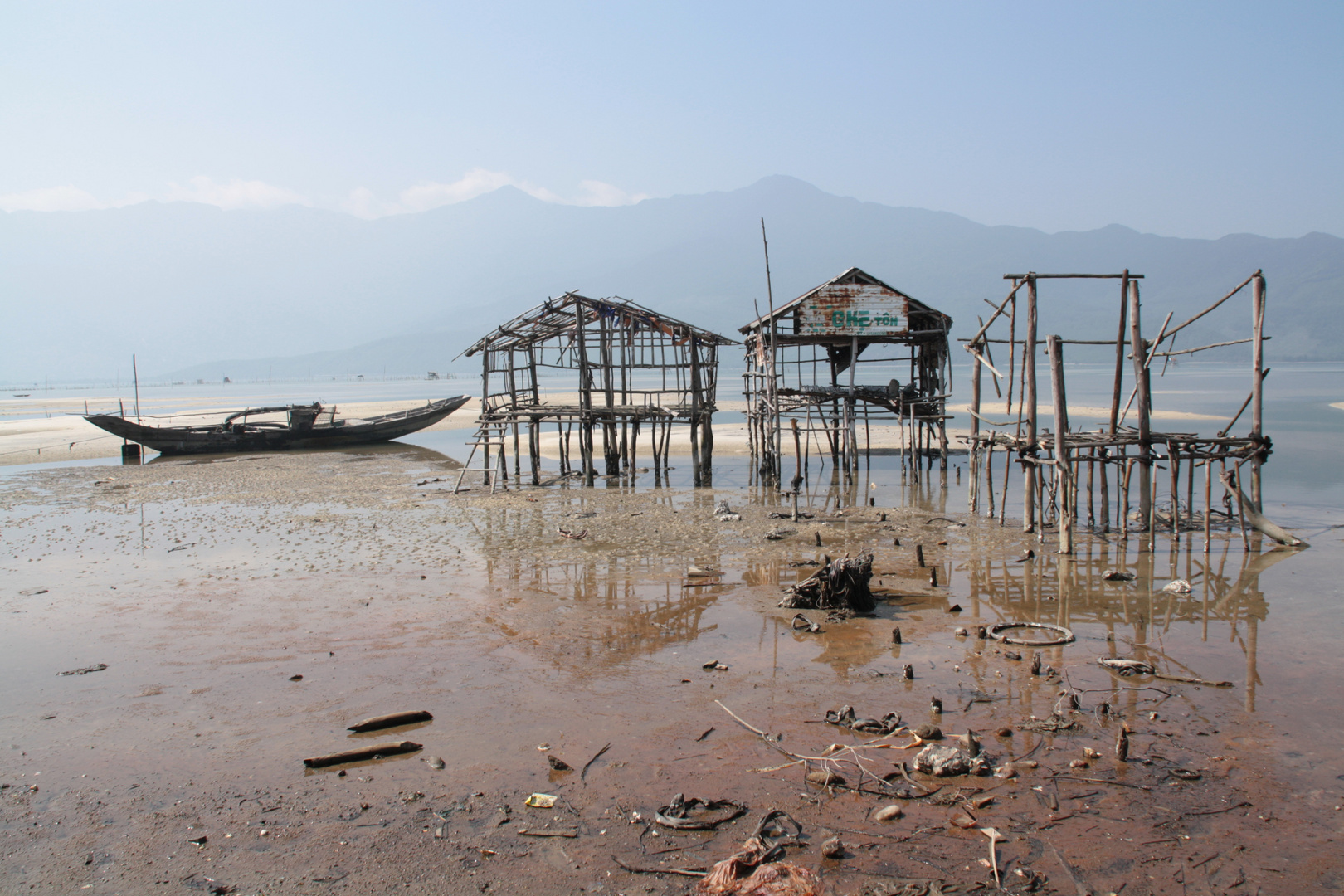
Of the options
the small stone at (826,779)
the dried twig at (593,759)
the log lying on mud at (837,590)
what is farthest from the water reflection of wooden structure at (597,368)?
the small stone at (826,779)

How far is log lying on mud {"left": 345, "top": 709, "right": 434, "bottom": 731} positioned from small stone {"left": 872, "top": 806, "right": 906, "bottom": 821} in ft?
13.3

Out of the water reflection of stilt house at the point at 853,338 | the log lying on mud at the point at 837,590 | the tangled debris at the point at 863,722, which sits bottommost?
the tangled debris at the point at 863,722

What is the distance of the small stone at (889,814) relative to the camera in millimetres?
5375

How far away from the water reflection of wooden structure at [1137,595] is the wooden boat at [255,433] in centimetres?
Result: 2956

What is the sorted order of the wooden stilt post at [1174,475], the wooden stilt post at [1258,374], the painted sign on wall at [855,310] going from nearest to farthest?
the wooden stilt post at [1258,374], the wooden stilt post at [1174,475], the painted sign on wall at [855,310]

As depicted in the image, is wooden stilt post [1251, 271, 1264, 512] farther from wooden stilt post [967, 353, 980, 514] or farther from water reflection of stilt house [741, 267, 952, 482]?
water reflection of stilt house [741, 267, 952, 482]

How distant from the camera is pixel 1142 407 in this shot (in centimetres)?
1372

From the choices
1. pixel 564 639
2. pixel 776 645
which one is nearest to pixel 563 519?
pixel 564 639

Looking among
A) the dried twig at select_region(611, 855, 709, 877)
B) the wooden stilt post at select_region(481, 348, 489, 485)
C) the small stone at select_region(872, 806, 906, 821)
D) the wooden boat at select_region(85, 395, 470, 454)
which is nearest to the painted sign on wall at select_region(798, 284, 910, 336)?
the wooden stilt post at select_region(481, 348, 489, 485)

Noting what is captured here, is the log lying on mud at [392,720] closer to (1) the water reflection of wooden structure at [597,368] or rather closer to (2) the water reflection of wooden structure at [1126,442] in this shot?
(2) the water reflection of wooden structure at [1126,442]

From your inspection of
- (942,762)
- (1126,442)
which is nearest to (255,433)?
(1126,442)

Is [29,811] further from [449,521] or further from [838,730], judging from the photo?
[449,521]

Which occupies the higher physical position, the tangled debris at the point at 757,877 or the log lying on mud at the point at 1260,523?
the log lying on mud at the point at 1260,523

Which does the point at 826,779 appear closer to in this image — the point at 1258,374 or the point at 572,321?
the point at 1258,374
